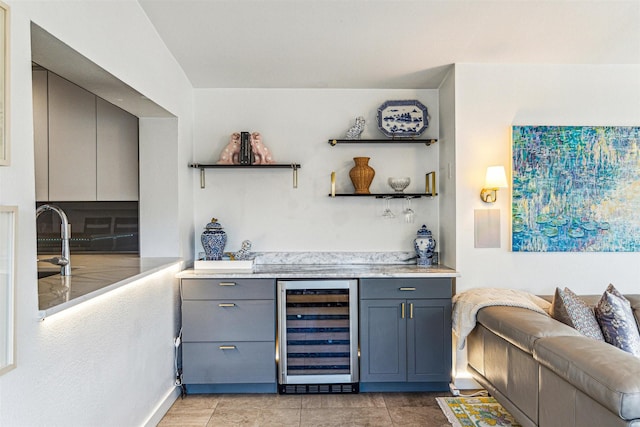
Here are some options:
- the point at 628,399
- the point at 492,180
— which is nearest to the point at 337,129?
the point at 492,180

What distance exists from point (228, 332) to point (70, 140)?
1775 millimetres

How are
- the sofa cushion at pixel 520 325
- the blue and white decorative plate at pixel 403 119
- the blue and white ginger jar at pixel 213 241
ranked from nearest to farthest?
the sofa cushion at pixel 520 325, the blue and white ginger jar at pixel 213 241, the blue and white decorative plate at pixel 403 119

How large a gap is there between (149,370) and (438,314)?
2.00 m

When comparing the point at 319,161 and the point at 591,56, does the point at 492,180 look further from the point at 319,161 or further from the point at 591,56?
the point at 319,161

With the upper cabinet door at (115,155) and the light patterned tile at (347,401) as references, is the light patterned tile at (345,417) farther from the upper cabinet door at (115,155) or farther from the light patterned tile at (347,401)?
the upper cabinet door at (115,155)

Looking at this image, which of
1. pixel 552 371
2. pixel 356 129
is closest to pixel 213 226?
pixel 356 129

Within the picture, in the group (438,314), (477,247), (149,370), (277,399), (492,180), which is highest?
(492,180)

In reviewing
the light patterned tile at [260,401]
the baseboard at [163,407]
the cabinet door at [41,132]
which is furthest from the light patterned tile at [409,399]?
the cabinet door at [41,132]

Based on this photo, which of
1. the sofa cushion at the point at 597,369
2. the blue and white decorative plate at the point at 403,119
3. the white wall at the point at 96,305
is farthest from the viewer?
the blue and white decorative plate at the point at 403,119

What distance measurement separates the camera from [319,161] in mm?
3891

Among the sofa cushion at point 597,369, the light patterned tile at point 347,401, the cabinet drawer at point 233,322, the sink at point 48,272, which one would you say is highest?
the sink at point 48,272

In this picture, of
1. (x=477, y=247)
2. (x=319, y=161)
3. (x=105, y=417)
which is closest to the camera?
(x=105, y=417)

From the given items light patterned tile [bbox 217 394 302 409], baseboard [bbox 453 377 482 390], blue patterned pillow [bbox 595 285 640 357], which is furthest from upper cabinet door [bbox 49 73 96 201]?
blue patterned pillow [bbox 595 285 640 357]

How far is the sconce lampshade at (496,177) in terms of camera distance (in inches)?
128
